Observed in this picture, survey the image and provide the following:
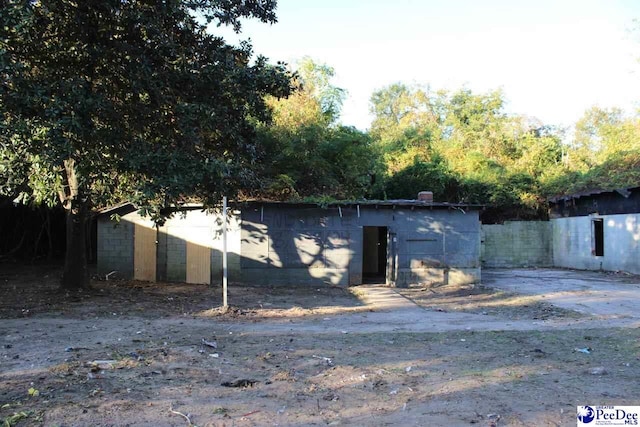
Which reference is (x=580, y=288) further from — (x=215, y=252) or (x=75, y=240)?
(x=75, y=240)

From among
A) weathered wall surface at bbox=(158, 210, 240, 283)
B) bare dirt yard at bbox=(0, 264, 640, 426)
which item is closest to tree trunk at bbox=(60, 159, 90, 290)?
bare dirt yard at bbox=(0, 264, 640, 426)

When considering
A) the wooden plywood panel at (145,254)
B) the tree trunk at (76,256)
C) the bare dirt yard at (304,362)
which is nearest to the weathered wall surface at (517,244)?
the bare dirt yard at (304,362)

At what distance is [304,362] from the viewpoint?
6477 millimetres

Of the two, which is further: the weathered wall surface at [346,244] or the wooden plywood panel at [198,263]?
the wooden plywood panel at [198,263]

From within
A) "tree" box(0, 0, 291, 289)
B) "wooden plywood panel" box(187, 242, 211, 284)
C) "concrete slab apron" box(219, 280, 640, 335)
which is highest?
"tree" box(0, 0, 291, 289)

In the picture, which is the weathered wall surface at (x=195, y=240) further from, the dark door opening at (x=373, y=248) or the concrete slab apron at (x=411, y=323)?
the dark door opening at (x=373, y=248)

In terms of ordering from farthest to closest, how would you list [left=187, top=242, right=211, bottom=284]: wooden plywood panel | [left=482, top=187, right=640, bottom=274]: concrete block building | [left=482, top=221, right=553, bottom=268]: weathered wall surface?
[left=482, top=221, right=553, bottom=268]: weathered wall surface, [left=482, top=187, right=640, bottom=274]: concrete block building, [left=187, top=242, right=211, bottom=284]: wooden plywood panel

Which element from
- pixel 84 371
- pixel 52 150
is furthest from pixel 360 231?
pixel 84 371

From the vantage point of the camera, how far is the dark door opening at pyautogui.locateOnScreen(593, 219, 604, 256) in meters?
20.9

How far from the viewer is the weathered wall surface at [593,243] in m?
18.7

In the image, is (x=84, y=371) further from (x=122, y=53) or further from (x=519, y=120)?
(x=519, y=120)

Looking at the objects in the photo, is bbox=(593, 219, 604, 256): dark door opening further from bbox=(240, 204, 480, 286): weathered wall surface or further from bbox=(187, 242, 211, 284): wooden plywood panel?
bbox=(187, 242, 211, 284): wooden plywood panel

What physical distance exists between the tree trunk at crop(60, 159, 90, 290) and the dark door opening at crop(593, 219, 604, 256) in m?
19.1

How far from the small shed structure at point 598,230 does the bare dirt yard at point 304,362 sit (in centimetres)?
924
